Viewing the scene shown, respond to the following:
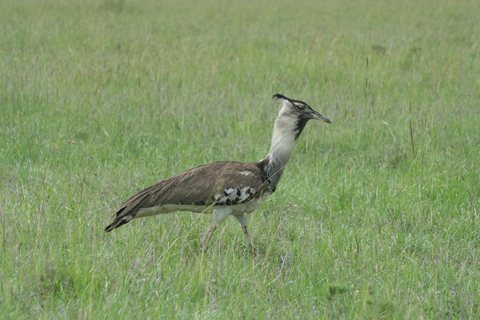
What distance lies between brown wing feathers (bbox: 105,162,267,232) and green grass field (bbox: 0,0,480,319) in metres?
0.15

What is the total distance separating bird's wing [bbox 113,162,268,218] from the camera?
3822 millimetres

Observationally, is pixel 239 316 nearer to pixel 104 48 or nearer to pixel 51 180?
pixel 51 180

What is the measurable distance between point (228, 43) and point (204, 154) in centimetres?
544

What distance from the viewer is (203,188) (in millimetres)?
3986

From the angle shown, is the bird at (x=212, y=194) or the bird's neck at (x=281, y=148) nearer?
the bird at (x=212, y=194)

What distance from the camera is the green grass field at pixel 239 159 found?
3.03 m

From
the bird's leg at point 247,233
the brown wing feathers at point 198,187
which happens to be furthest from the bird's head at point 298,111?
the bird's leg at point 247,233

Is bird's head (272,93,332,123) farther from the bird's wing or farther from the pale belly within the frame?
the pale belly

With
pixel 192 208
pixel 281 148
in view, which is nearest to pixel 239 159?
pixel 281 148

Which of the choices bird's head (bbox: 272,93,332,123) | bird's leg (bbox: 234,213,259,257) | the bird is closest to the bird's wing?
the bird

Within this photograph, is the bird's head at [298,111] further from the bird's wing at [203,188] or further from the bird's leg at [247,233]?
the bird's leg at [247,233]

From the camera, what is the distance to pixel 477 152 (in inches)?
220

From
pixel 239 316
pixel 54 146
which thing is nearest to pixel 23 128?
pixel 54 146

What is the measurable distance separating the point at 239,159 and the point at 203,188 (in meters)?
1.67
